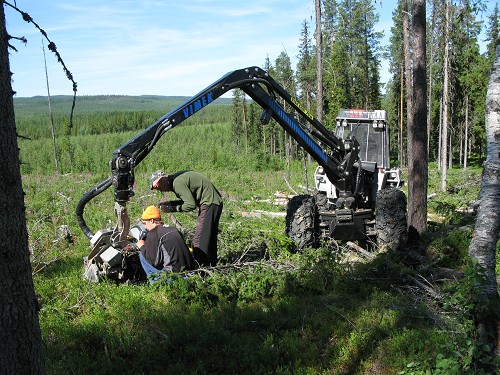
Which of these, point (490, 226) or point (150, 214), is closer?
point (490, 226)

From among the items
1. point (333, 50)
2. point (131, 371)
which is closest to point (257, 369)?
point (131, 371)

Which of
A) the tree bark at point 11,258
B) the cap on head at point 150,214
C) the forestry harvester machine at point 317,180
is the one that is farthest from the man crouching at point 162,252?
the tree bark at point 11,258

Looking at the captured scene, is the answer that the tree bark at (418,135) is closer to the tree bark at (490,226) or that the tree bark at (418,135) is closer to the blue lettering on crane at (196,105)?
the blue lettering on crane at (196,105)

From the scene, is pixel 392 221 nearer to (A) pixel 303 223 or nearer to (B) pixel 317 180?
(A) pixel 303 223

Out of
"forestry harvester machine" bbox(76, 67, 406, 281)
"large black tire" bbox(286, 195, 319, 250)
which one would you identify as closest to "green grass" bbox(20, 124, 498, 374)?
"large black tire" bbox(286, 195, 319, 250)

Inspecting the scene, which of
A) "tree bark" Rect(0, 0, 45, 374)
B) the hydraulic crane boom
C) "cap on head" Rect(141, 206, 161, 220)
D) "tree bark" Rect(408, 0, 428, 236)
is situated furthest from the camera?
"tree bark" Rect(408, 0, 428, 236)

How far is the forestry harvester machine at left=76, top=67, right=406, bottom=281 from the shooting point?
6.58m

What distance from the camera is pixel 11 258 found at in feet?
9.79

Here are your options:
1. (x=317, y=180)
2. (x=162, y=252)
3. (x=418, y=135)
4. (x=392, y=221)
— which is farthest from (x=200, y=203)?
(x=418, y=135)

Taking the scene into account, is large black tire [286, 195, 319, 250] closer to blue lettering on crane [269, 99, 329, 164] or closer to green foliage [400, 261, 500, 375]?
blue lettering on crane [269, 99, 329, 164]

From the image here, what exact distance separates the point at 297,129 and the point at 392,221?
103 inches

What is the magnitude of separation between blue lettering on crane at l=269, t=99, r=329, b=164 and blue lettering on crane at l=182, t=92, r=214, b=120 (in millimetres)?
1251

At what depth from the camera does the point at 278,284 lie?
6910mm

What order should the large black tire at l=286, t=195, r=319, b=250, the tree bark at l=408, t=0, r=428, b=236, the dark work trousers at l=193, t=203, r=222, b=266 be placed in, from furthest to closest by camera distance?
1. the tree bark at l=408, t=0, r=428, b=236
2. the large black tire at l=286, t=195, r=319, b=250
3. the dark work trousers at l=193, t=203, r=222, b=266
